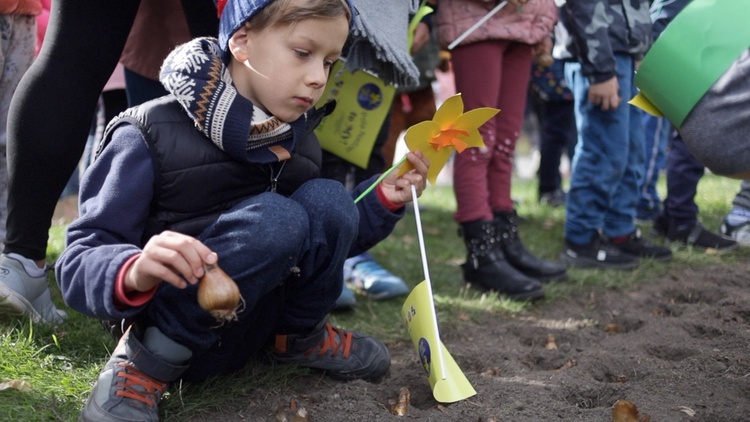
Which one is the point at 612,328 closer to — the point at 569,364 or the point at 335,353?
the point at 569,364

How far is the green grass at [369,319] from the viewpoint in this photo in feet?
6.25

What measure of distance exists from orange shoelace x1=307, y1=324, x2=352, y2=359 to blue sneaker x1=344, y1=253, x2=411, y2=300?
79cm

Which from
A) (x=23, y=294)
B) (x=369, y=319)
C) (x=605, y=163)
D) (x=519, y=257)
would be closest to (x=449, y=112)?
(x=369, y=319)

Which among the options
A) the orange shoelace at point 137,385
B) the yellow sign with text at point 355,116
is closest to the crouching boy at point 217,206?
the orange shoelace at point 137,385

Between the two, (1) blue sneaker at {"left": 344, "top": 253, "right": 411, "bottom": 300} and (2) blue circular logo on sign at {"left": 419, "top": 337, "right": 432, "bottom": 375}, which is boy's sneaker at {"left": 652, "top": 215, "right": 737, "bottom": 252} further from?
(2) blue circular logo on sign at {"left": 419, "top": 337, "right": 432, "bottom": 375}

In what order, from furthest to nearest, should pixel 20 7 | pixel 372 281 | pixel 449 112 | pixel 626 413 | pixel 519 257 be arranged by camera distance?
pixel 519 257 < pixel 372 281 < pixel 20 7 < pixel 449 112 < pixel 626 413

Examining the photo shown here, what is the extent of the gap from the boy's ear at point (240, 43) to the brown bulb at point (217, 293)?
0.57 metres

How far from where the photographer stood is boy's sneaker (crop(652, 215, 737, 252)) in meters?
3.88

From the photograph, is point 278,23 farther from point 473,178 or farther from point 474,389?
point 473,178

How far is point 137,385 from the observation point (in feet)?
5.82

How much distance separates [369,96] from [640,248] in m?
1.64

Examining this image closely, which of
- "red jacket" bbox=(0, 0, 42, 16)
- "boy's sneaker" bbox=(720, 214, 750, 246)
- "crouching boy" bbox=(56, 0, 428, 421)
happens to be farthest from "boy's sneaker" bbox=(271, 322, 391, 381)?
"boy's sneaker" bbox=(720, 214, 750, 246)

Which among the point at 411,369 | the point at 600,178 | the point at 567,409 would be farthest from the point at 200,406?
the point at 600,178

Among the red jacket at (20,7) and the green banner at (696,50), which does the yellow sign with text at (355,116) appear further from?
the green banner at (696,50)
